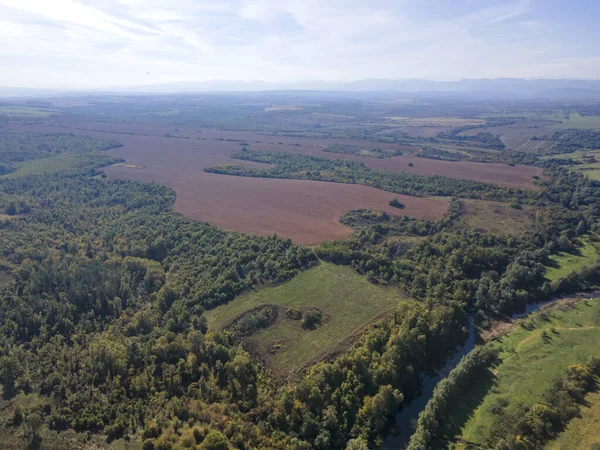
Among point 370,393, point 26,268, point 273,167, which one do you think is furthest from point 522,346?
point 273,167

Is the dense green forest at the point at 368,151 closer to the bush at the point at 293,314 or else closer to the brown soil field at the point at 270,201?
the brown soil field at the point at 270,201

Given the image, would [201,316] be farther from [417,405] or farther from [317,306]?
[417,405]

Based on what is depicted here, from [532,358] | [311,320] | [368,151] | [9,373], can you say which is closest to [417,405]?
[532,358]

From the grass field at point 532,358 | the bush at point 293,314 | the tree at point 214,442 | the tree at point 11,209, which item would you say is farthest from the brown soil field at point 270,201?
the tree at point 214,442

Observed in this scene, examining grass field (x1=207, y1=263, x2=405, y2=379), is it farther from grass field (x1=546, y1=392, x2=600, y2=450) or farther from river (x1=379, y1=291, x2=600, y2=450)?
grass field (x1=546, y1=392, x2=600, y2=450)

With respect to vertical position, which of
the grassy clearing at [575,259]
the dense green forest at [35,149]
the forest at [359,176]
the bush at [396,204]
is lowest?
the grassy clearing at [575,259]

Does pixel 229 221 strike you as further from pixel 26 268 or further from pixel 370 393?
pixel 370 393
